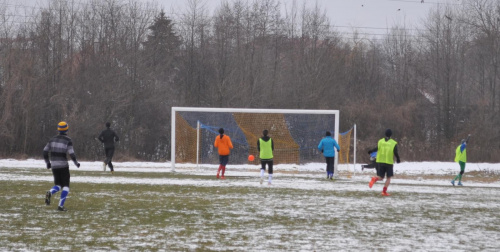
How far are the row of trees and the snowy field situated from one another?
22.2 m

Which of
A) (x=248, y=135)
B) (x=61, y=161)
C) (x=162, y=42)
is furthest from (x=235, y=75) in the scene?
(x=61, y=161)

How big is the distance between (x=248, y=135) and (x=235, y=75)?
19847 millimetres

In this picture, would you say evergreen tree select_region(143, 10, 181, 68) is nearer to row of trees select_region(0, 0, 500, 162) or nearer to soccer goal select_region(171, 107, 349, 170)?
row of trees select_region(0, 0, 500, 162)

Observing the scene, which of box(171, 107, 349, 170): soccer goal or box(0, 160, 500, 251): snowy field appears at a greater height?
box(171, 107, 349, 170): soccer goal

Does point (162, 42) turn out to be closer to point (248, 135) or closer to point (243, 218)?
point (248, 135)

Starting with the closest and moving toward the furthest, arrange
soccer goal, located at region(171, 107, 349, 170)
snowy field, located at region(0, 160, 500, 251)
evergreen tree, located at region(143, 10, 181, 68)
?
snowy field, located at region(0, 160, 500, 251) → soccer goal, located at region(171, 107, 349, 170) → evergreen tree, located at region(143, 10, 181, 68)

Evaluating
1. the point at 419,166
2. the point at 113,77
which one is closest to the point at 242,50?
the point at 113,77

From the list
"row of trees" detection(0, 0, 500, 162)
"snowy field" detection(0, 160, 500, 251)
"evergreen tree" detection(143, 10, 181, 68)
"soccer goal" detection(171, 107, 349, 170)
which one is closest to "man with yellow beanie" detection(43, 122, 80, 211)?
"snowy field" detection(0, 160, 500, 251)

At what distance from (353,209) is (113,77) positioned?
113 ft

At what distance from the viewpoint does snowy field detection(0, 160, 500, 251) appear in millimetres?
9734

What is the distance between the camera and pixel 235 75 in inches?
1988

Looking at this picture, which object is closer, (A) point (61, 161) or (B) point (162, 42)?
(A) point (61, 161)

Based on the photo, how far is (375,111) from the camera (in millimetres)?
49781

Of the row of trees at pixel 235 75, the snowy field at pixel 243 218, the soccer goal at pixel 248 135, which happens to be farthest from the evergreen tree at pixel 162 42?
the snowy field at pixel 243 218
